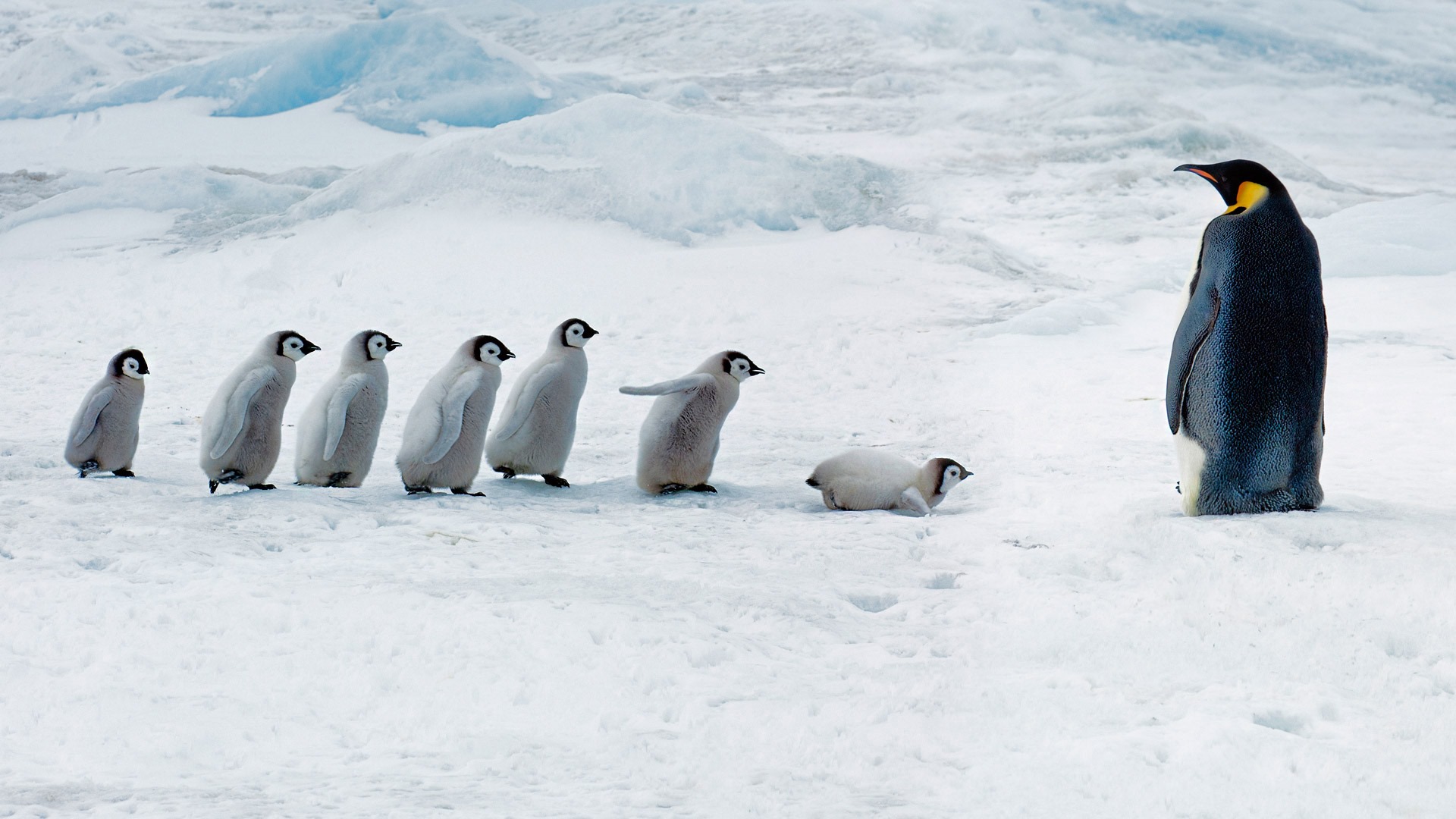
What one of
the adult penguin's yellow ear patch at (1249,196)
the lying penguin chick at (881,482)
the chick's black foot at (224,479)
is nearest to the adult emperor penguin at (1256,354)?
the adult penguin's yellow ear patch at (1249,196)

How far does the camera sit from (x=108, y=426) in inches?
152

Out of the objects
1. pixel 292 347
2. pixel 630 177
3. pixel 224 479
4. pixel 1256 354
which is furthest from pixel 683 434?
pixel 630 177

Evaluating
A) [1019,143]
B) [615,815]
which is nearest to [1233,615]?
[615,815]

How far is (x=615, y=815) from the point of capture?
1573 millimetres

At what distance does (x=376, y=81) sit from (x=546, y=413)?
12831 mm

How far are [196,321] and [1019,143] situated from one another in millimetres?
9833

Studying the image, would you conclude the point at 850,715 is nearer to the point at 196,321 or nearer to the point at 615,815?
the point at 615,815

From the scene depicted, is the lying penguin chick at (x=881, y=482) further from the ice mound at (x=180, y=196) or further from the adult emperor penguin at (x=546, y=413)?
the ice mound at (x=180, y=196)

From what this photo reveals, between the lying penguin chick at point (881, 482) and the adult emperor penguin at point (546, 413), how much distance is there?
0.80 meters

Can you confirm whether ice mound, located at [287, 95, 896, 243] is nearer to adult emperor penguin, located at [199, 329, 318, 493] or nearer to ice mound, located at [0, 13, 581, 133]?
ice mound, located at [0, 13, 581, 133]

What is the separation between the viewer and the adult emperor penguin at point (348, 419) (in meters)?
3.55

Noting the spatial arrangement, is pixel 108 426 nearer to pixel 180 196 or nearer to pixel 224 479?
pixel 224 479

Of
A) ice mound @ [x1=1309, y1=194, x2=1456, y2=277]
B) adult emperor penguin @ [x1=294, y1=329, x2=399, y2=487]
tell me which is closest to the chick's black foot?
adult emperor penguin @ [x1=294, y1=329, x2=399, y2=487]

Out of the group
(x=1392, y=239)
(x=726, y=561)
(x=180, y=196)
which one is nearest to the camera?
(x=726, y=561)
